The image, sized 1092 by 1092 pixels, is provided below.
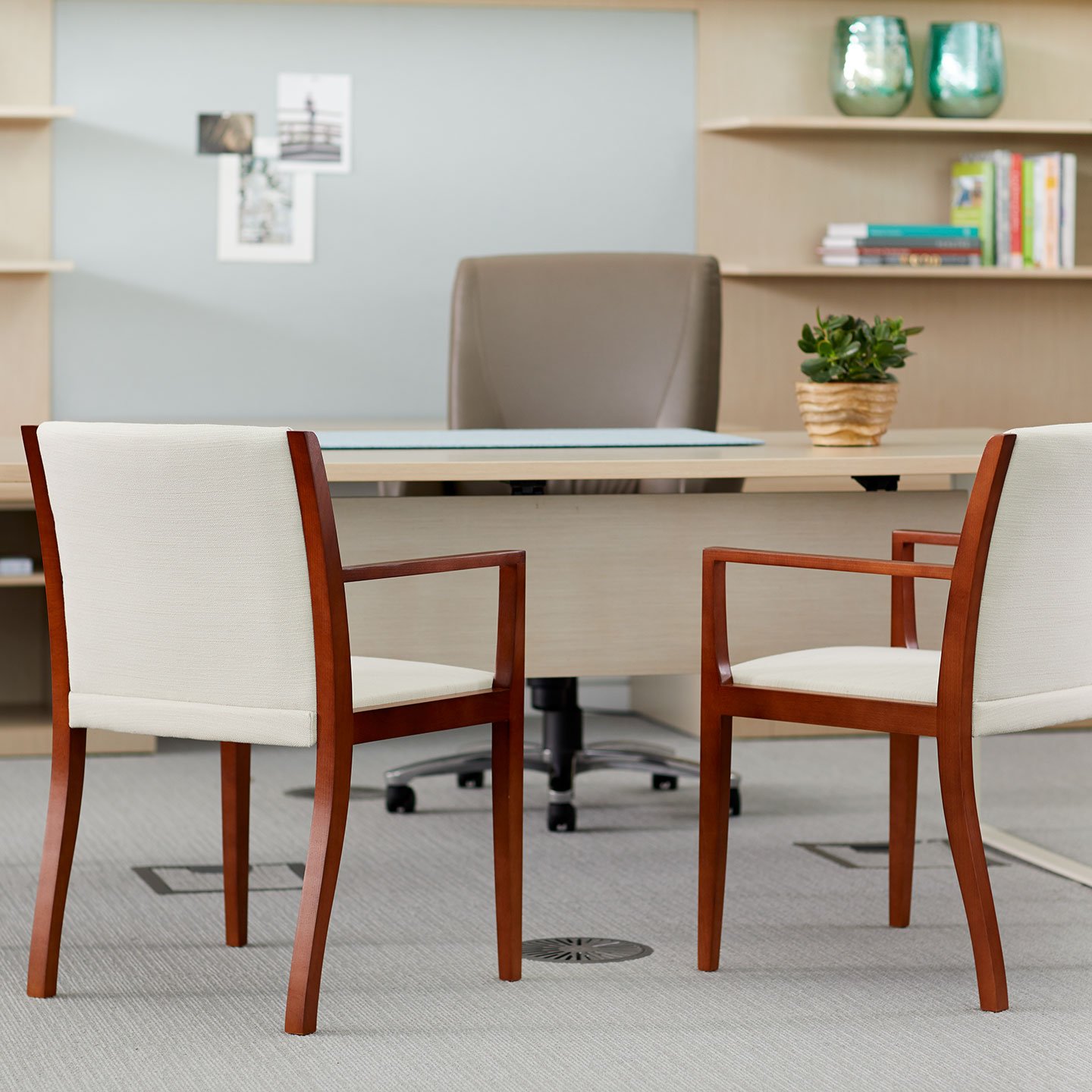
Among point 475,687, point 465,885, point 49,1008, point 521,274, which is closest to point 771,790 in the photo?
point 465,885

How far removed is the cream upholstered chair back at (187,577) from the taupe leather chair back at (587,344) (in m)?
1.44

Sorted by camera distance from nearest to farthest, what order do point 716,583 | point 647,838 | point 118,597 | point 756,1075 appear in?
point 756,1075 → point 118,597 → point 716,583 → point 647,838

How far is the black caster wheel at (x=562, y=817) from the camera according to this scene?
10.3 ft

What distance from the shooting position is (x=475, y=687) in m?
2.14

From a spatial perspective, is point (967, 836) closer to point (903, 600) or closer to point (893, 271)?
point (903, 600)

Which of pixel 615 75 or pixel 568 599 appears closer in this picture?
pixel 568 599

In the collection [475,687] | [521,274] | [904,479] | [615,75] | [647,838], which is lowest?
[647,838]

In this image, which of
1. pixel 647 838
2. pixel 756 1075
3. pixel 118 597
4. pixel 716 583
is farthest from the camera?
pixel 647 838

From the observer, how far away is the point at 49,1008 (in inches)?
83.8

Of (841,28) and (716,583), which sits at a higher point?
(841,28)

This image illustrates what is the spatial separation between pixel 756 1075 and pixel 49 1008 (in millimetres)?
907

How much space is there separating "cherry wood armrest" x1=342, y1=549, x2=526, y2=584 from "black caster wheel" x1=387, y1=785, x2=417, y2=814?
1.23 metres

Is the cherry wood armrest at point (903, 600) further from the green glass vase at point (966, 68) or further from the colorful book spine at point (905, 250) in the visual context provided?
the green glass vase at point (966, 68)

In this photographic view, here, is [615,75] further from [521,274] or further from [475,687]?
[475,687]
